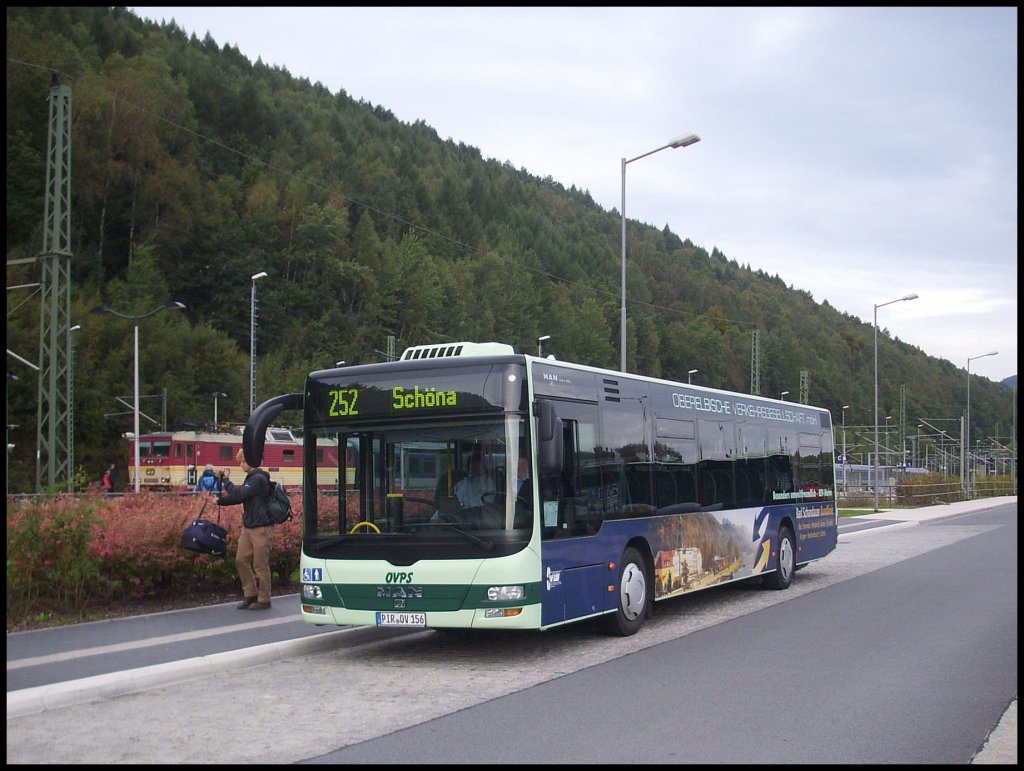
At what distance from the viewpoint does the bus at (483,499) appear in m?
10.6

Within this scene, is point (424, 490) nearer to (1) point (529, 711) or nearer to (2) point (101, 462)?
(1) point (529, 711)

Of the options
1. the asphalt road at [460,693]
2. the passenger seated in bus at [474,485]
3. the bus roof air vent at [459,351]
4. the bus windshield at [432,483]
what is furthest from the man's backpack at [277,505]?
the passenger seated in bus at [474,485]

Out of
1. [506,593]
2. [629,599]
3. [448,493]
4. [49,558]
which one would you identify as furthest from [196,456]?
[506,593]

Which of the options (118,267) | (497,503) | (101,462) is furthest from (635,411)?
(118,267)

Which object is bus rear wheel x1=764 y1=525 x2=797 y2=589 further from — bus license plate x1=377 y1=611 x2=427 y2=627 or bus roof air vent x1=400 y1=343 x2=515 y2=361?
bus license plate x1=377 y1=611 x2=427 y2=627

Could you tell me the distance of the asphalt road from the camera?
288 inches

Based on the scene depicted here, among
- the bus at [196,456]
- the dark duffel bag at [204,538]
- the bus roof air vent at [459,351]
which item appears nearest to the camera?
the bus roof air vent at [459,351]

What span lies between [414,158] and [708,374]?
141 feet

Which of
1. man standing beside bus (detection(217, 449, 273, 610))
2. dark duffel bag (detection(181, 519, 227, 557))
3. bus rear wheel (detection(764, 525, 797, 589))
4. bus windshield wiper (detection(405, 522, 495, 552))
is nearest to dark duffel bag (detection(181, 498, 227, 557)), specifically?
dark duffel bag (detection(181, 519, 227, 557))

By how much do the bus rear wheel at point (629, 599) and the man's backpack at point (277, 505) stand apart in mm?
4011

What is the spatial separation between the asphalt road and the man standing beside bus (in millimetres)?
388

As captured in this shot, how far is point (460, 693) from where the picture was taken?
9305 mm

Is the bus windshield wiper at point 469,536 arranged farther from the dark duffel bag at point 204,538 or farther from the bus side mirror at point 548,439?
the dark duffel bag at point 204,538

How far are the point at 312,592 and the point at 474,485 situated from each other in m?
2.06
